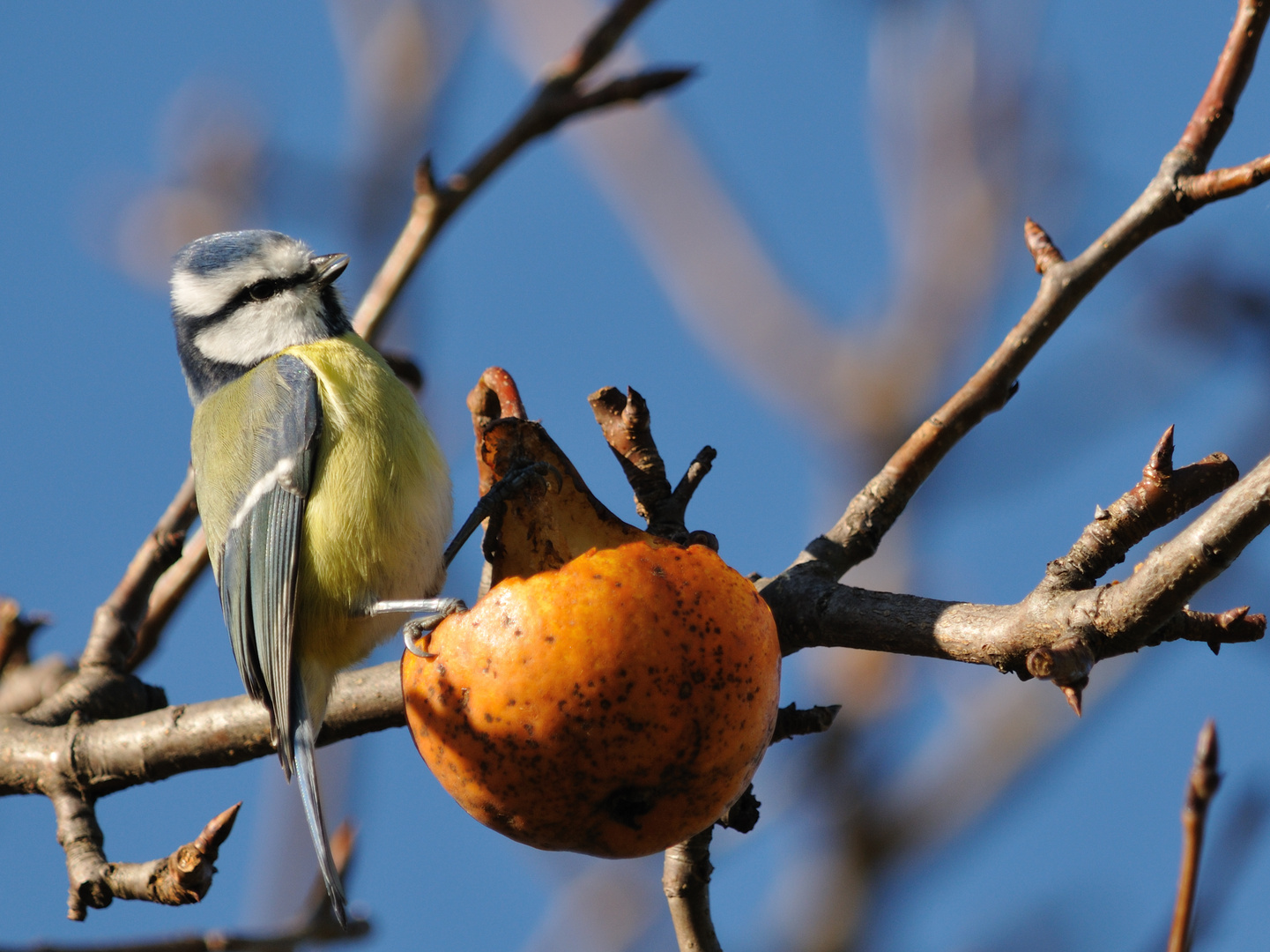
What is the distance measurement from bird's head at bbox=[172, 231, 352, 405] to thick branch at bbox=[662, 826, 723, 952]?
1.82 meters

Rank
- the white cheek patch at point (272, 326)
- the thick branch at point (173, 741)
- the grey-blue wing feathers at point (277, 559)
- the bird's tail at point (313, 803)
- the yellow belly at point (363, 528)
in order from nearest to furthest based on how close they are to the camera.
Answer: the bird's tail at point (313, 803), the grey-blue wing feathers at point (277, 559), the thick branch at point (173, 741), the yellow belly at point (363, 528), the white cheek patch at point (272, 326)


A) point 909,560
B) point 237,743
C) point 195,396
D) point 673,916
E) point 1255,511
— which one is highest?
point 195,396

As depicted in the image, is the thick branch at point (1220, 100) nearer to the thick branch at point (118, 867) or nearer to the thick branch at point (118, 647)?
the thick branch at point (118, 867)

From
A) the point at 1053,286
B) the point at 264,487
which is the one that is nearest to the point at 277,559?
the point at 264,487

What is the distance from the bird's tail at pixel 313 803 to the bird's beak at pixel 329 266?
1313 mm

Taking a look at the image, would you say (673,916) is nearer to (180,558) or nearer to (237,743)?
(237,743)

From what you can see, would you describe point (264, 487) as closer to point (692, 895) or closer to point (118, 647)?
point (118, 647)

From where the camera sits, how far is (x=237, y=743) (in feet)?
8.41

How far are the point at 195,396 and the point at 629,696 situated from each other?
233cm

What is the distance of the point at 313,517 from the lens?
274cm

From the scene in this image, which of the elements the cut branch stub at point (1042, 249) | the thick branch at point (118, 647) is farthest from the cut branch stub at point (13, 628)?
the cut branch stub at point (1042, 249)

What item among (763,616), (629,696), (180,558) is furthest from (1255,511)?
(180,558)

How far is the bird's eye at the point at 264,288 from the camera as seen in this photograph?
328 centimetres

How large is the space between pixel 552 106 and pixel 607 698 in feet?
4.64
